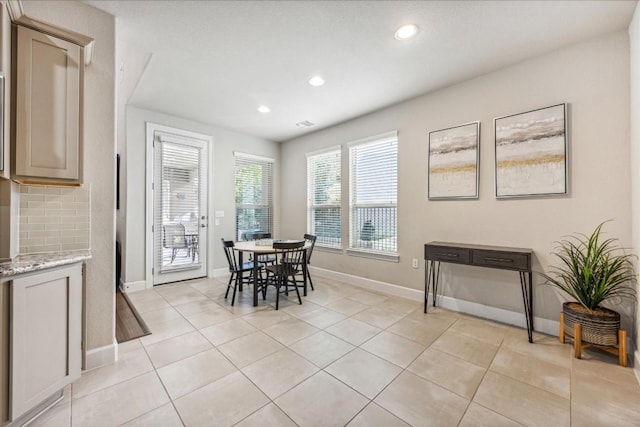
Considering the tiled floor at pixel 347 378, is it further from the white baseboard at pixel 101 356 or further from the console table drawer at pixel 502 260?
the console table drawer at pixel 502 260

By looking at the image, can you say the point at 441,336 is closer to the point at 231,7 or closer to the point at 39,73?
the point at 231,7

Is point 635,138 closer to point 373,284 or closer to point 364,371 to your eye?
point 364,371

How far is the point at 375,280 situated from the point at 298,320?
Result: 155 cm

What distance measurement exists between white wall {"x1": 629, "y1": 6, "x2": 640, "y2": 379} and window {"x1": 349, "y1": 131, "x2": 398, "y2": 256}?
7.21 feet

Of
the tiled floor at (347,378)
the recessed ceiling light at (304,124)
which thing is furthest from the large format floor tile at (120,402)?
the recessed ceiling light at (304,124)

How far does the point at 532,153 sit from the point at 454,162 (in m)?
0.74

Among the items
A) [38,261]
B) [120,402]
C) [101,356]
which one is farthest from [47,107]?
[120,402]

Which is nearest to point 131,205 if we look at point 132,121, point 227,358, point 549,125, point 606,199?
point 132,121

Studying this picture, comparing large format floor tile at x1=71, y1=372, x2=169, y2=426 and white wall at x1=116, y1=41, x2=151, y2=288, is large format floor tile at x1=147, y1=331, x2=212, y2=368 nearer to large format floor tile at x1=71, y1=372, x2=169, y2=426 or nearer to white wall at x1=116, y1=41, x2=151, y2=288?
large format floor tile at x1=71, y1=372, x2=169, y2=426

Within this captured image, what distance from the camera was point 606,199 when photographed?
90.8 inches

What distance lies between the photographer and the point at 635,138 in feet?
6.73

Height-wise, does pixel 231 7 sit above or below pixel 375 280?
above

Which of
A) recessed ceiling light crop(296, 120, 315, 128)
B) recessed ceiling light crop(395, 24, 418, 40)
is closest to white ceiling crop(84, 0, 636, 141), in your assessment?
recessed ceiling light crop(395, 24, 418, 40)

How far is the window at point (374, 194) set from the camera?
152 inches
